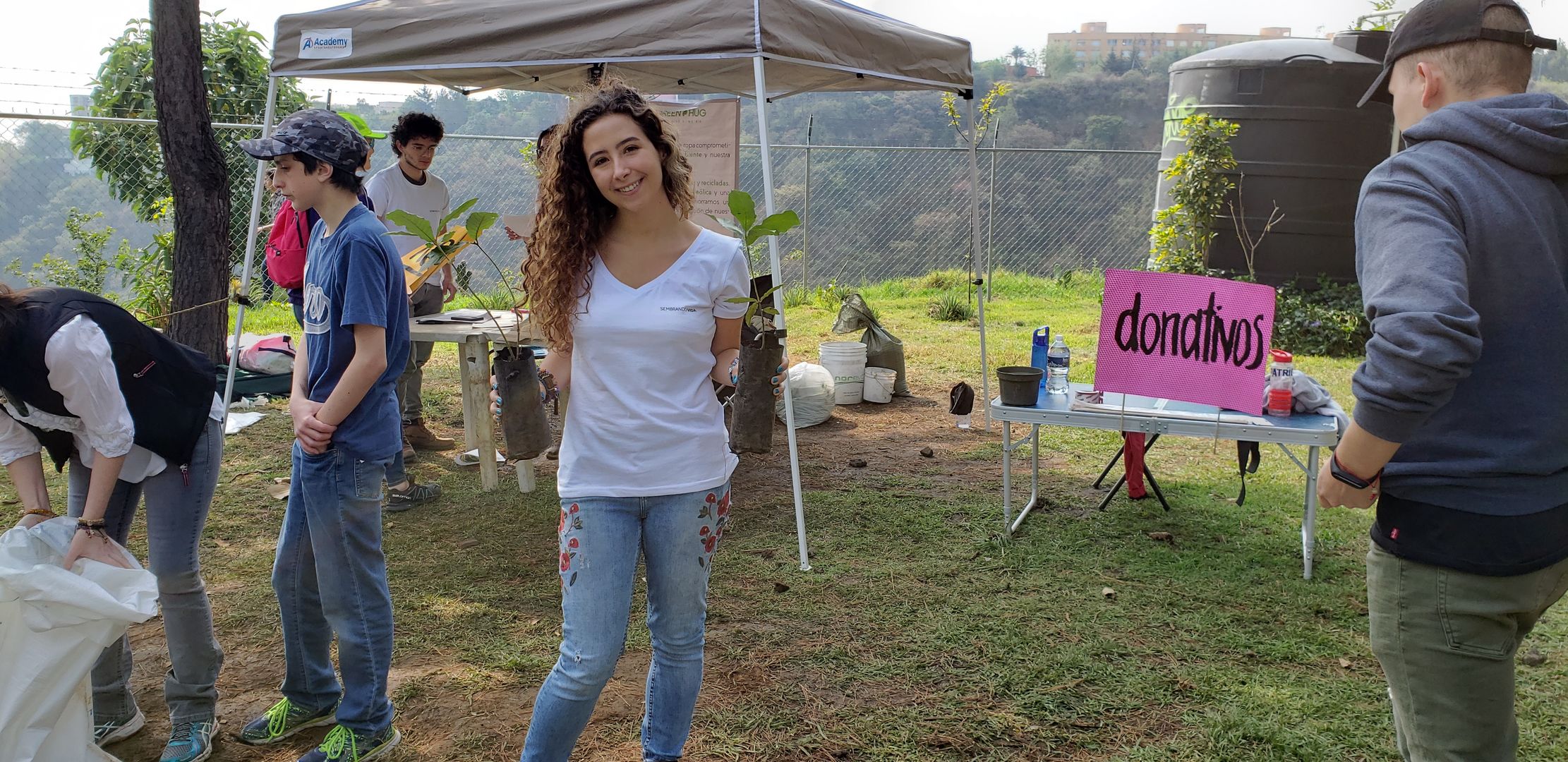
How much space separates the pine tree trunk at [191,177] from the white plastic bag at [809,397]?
3.64 metres

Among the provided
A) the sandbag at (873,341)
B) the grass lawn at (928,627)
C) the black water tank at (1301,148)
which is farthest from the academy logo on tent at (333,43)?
the black water tank at (1301,148)

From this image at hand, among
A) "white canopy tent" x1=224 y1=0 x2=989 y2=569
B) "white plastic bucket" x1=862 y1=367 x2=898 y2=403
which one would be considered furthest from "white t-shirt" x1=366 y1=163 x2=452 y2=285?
"white plastic bucket" x1=862 y1=367 x2=898 y2=403

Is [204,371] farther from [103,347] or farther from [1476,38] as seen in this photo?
[1476,38]

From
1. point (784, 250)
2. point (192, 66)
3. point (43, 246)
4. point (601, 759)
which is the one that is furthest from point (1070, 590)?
point (784, 250)

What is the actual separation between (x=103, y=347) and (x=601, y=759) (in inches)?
62.4

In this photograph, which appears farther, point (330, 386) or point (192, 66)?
point (192, 66)

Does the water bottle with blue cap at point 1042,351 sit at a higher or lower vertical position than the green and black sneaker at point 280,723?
higher

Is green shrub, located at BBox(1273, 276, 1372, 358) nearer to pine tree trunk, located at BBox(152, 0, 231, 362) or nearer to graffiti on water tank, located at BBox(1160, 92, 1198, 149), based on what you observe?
graffiti on water tank, located at BBox(1160, 92, 1198, 149)

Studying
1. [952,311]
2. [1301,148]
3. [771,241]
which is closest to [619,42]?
[771,241]

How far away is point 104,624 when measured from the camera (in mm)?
2348

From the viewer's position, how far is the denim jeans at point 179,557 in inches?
102

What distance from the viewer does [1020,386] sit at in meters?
4.31

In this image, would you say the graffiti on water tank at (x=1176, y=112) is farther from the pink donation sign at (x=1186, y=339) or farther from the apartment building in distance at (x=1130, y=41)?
the apartment building in distance at (x=1130, y=41)

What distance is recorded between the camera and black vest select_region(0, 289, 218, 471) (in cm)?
230
